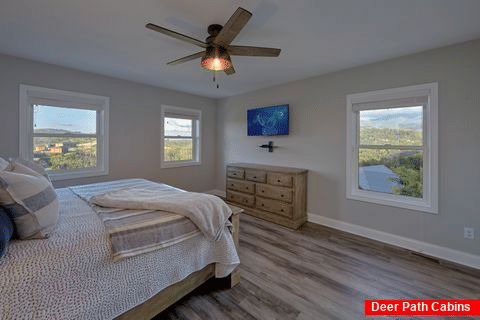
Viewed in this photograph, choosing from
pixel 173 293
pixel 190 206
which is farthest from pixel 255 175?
pixel 173 293

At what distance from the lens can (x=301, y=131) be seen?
143 inches

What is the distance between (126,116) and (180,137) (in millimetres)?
1161

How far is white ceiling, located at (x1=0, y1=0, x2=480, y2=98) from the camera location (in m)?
1.69

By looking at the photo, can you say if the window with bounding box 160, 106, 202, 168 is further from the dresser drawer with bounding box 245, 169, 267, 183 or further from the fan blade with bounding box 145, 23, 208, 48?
the fan blade with bounding box 145, 23, 208, 48

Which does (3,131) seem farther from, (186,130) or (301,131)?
(301,131)

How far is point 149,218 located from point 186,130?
3.43m

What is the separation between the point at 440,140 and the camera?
94.6 inches

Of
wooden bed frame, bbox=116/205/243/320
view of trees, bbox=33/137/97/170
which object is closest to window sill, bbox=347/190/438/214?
wooden bed frame, bbox=116/205/243/320

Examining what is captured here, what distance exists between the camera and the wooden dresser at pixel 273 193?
327 centimetres

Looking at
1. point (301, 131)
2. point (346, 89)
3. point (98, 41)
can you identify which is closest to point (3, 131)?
point (98, 41)

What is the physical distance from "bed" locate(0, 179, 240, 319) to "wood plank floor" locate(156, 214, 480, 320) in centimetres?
34

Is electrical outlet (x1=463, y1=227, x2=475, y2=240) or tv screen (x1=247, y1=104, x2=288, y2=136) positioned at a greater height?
tv screen (x1=247, y1=104, x2=288, y2=136)

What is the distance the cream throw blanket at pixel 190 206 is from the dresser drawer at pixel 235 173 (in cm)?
219

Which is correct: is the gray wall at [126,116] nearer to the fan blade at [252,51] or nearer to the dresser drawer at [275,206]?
the dresser drawer at [275,206]
